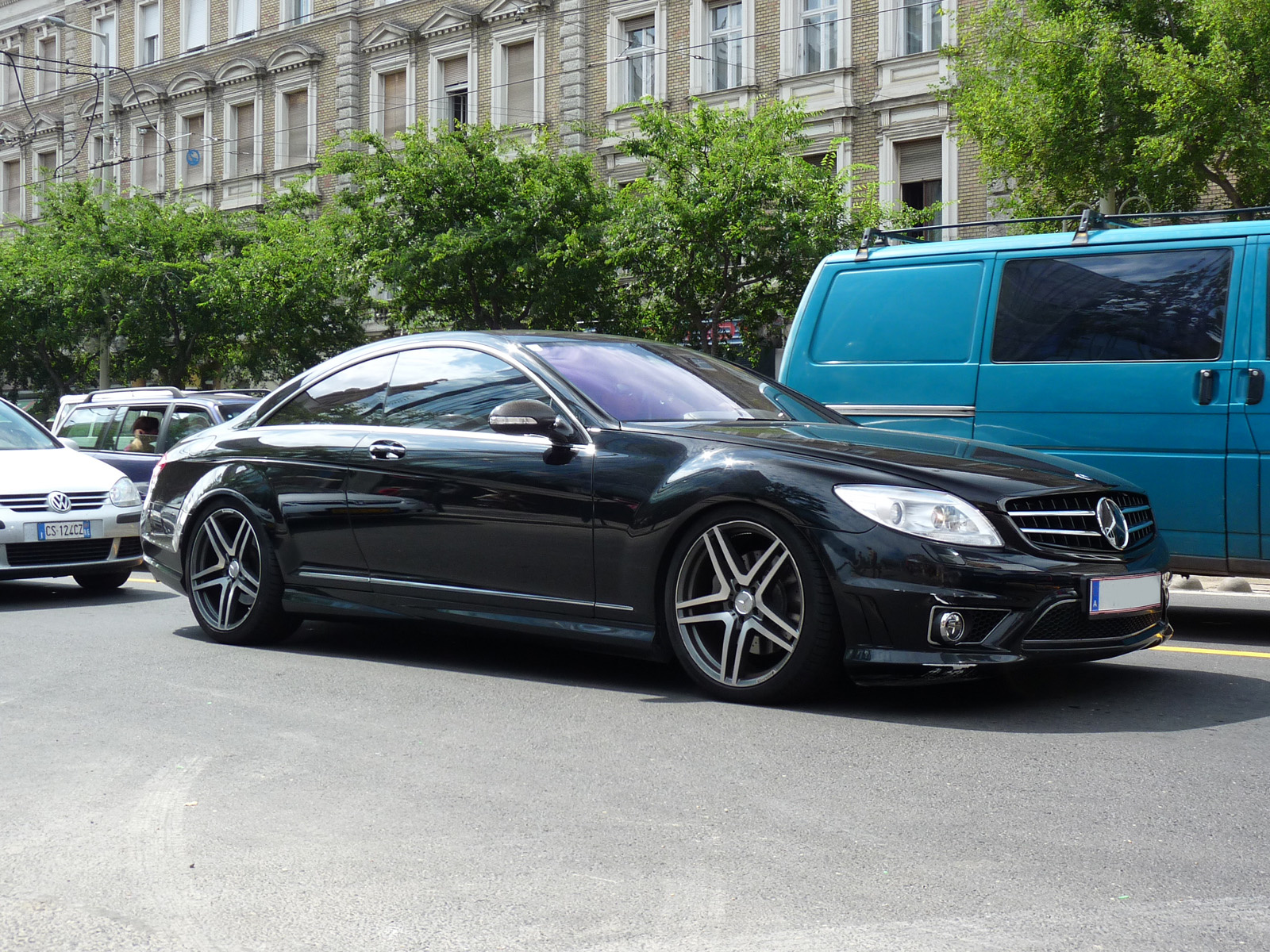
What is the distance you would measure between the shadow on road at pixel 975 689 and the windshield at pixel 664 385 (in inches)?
40.2

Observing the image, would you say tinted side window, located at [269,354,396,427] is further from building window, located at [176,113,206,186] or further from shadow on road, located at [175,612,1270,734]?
building window, located at [176,113,206,186]

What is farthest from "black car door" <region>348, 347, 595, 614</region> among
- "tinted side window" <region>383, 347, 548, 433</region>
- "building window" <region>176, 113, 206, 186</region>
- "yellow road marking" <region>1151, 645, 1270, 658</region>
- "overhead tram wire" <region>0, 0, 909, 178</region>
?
"building window" <region>176, 113, 206, 186</region>

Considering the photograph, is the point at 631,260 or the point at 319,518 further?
Result: the point at 631,260

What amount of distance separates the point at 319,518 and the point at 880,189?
23.2 meters

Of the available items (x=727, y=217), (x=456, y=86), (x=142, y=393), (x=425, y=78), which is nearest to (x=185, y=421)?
(x=142, y=393)

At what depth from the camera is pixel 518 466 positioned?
603 cm

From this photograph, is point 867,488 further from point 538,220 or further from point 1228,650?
point 538,220

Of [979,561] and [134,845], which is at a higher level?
[979,561]

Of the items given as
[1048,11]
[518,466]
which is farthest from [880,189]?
[518,466]

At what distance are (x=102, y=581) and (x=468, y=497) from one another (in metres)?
5.44

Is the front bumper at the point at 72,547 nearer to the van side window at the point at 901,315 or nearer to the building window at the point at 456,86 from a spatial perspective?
the van side window at the point at 901,315

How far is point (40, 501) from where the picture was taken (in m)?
9.66

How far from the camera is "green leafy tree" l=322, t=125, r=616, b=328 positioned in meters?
25.2

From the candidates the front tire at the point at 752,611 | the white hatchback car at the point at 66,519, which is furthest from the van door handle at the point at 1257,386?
the white hatchback car at the point at 66,519
